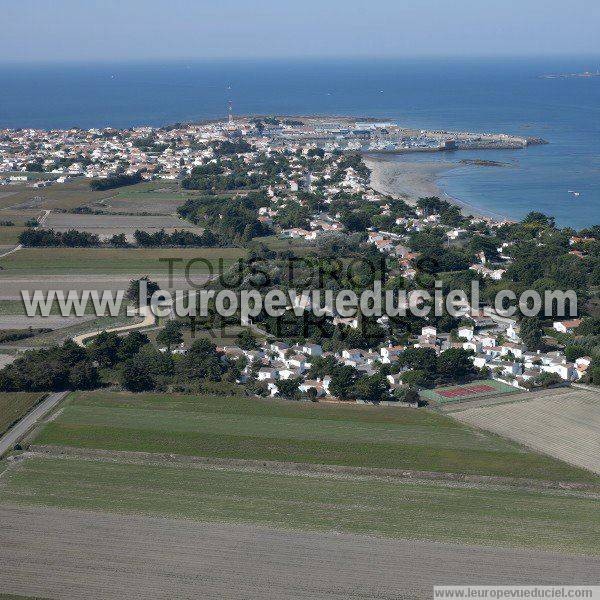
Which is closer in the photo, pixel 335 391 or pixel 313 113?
pixel 335 391

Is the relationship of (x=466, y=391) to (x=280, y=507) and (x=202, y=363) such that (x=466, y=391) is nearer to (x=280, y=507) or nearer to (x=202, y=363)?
(x=202, y=363)

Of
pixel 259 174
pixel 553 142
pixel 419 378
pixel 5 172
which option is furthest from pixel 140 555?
pixel 553 142

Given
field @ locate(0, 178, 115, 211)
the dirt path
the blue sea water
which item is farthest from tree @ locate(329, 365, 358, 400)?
field @ locate(0, 178, 115, 211)

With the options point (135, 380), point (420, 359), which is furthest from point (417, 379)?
point (135, 380)

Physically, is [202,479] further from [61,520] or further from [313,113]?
[313,113]

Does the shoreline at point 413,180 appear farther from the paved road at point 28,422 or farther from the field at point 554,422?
the paved road at point 28,422

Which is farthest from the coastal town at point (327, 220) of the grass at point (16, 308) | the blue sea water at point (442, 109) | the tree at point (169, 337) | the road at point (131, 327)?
the grass at point (16, 308)

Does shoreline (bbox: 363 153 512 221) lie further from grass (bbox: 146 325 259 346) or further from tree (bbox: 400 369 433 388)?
tree (bbox: 400 369 433 388)
